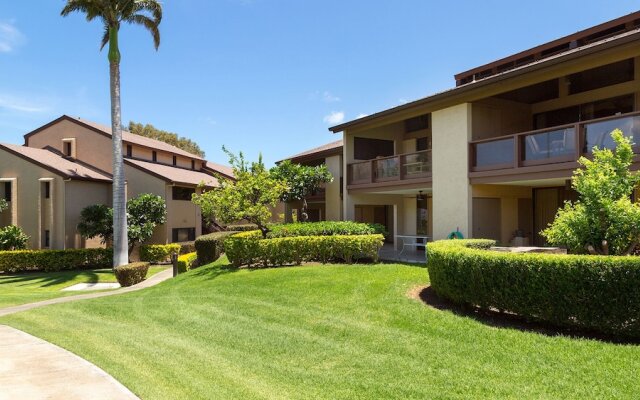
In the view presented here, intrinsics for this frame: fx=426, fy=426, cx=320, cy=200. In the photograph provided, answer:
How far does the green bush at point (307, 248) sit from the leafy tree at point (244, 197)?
1.09 metres

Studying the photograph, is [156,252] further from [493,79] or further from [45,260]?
[493,79]

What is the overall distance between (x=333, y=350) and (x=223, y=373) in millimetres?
1788

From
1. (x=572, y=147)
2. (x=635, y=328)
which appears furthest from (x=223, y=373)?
(x=572, y=147)

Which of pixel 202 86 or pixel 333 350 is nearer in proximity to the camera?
pixel 333 350

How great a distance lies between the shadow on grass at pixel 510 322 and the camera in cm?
670

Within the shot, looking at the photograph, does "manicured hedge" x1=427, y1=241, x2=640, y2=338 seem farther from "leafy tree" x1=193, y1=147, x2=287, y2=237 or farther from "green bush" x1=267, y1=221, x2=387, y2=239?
"leafy tree" x1=193, y1=147, x2=287, y2=237

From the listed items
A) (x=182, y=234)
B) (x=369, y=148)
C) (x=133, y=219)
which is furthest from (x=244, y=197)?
(x=182, y=234)

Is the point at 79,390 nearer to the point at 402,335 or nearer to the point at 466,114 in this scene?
the point at 402,335

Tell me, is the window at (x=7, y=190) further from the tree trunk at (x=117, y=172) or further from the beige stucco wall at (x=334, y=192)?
the beige stucco wall at (x=334, y=192)

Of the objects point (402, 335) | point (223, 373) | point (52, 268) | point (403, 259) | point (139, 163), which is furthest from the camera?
point (139, 163)

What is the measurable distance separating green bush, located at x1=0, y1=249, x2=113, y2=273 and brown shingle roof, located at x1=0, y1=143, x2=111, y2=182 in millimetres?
4526

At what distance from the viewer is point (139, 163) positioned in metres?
29.7

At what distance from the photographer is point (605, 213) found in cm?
841

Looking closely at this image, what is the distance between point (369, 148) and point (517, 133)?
26.8 feet
